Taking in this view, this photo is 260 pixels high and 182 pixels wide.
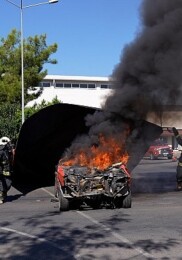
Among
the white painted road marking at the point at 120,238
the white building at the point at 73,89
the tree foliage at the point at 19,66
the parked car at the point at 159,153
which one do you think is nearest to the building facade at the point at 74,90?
the white building at the point at 73,89

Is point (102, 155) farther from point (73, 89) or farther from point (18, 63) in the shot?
point (73, 89)

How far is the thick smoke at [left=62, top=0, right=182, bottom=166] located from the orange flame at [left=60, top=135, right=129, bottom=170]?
19 cm

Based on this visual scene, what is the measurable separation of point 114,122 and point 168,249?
5.46 meters

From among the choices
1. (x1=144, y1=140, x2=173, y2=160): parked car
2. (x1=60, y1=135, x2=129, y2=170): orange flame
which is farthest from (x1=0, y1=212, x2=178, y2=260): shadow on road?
(x1=144, y1=140, x2=173, y2=160): parked car

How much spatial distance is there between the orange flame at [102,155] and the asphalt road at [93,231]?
1069mm

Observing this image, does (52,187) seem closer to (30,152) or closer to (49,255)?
(30,152)

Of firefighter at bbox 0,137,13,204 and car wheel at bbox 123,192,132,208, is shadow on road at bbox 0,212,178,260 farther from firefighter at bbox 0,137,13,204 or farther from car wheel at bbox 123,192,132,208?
firefighter at bbox 0,137,13,204

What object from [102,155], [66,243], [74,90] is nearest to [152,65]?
[102,155]

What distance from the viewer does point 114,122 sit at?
1105 centimetres

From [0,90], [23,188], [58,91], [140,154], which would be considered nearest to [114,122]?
[140,154]

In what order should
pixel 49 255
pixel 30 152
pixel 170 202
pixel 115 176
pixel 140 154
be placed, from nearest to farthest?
pixel 49 255, pixel 115 176, pixel 170 202, pixel 140 154, pixel 30 152

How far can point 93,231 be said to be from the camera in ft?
23.4

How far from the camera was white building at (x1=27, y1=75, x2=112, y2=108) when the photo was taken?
4397cm

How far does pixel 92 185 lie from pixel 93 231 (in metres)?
2.23
